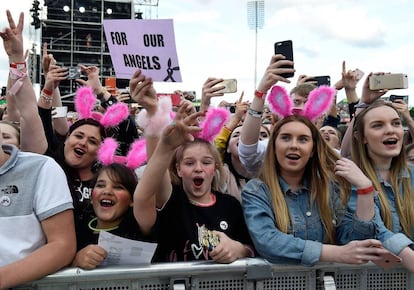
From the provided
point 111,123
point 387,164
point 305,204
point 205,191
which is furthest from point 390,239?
point 111,123

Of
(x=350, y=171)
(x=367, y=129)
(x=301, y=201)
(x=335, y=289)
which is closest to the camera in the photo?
(x=335, y=289)

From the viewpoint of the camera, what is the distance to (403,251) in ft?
7.03

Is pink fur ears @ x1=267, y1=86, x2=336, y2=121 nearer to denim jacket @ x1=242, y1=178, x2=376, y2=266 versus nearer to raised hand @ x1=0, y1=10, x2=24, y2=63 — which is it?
denim jacket @ x1=242, y1=178, x2=376, y2=266

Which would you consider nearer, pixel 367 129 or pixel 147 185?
pixel 147 185

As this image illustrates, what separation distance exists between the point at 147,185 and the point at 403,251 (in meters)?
1.25

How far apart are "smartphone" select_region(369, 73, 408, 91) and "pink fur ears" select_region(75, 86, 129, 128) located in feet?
5.82

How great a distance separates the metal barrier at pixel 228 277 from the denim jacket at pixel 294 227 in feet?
0.27

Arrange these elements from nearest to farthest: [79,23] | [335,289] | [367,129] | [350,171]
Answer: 1. [335,289]
2. [350,171]
3. [367,129]
4. [79,23]

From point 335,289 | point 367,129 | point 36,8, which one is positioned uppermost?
point 36,8

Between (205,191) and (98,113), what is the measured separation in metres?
1.32

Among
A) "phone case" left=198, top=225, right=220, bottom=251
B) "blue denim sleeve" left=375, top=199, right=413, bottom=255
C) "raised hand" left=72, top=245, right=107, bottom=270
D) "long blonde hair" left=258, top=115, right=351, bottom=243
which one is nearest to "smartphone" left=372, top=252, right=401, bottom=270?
"blue denim sleeve" left=375, top=199, right=413, bottom=255

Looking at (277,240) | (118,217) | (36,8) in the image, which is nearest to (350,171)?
(277,240)

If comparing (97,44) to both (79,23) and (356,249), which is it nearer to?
(79,23)

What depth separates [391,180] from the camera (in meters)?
2.61
